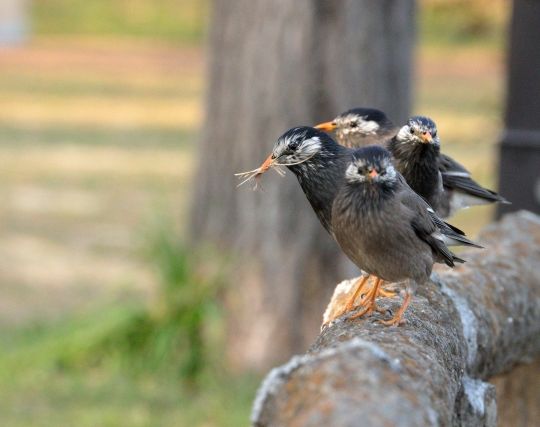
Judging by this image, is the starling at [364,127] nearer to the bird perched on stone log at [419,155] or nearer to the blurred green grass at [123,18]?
the bird perched on stone log at [419,155]

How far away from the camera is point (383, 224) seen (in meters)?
3.17

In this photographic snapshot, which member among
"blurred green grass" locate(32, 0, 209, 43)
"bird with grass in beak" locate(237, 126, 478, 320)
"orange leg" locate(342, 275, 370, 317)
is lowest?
"blurred green grass" locate(32, 0, 209, 43)

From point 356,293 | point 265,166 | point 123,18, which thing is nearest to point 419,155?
point 356,293

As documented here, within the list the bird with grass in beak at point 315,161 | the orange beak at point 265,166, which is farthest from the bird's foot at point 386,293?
the orange beak at point 265,166

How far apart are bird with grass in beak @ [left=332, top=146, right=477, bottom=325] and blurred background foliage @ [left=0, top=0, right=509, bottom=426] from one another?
3431mm

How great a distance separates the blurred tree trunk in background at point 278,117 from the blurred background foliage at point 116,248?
24 centimetres

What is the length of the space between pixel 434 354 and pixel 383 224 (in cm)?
52

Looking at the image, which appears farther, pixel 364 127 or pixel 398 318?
pixel 364 127

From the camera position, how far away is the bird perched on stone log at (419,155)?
3537mm

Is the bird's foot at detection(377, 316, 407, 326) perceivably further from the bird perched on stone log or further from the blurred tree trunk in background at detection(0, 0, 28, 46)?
the blurred tree trunk in background at detection(0, 0, 28, 46)

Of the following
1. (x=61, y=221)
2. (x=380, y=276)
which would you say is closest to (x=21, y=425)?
(x=380, y=276)

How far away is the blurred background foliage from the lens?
23.5ft

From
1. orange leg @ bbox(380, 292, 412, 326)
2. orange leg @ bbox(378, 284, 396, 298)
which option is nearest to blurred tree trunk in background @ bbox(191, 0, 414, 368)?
orange leg @ bbox(378, 284, 396, 298)

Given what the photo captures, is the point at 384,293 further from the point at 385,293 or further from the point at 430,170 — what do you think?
the point at 430,170
